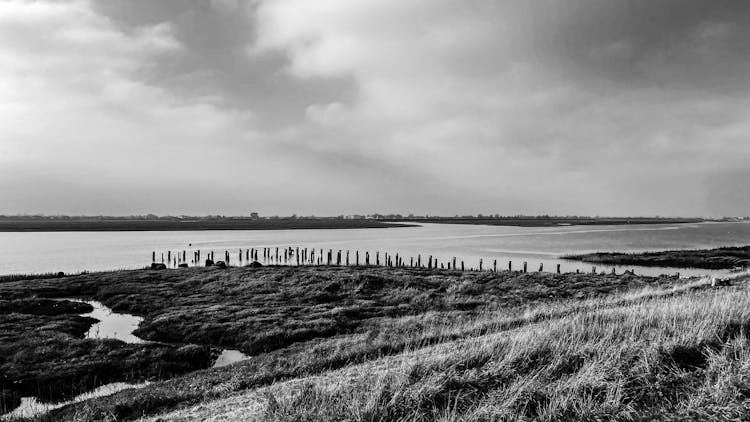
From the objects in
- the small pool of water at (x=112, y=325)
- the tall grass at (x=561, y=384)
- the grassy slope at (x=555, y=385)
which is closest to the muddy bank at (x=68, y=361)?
the small pool of water at (x=112, y=325)

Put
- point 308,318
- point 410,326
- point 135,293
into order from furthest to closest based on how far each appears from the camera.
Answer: point 135,293 → point 308,318 → point 410,326

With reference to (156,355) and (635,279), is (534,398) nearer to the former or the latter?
(156,355)

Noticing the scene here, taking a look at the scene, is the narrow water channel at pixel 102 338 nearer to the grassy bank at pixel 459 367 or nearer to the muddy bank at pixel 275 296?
the muddy bank at pixel 275 296

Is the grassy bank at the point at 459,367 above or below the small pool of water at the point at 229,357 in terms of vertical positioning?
above

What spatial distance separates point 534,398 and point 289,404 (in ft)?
12.4

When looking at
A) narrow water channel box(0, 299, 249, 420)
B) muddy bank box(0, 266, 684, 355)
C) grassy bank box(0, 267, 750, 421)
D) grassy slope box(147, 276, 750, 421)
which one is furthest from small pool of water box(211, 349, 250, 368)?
grassy slope box(147, 276, 750, 421)

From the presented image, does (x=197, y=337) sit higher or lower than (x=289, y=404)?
lower

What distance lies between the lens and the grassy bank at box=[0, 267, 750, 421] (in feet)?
21.0

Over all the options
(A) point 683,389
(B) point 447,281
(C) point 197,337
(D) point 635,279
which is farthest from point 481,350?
(D) point 635,279

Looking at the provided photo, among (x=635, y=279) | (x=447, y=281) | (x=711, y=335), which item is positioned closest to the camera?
(x=711, y=335)

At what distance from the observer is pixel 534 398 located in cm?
667

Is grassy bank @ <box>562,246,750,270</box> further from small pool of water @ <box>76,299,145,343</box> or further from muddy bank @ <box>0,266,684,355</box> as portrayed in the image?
small pool of water @ <box>76,299,145,343</box>

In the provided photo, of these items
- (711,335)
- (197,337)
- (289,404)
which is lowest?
(197,337)

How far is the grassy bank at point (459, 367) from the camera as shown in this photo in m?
6.41
